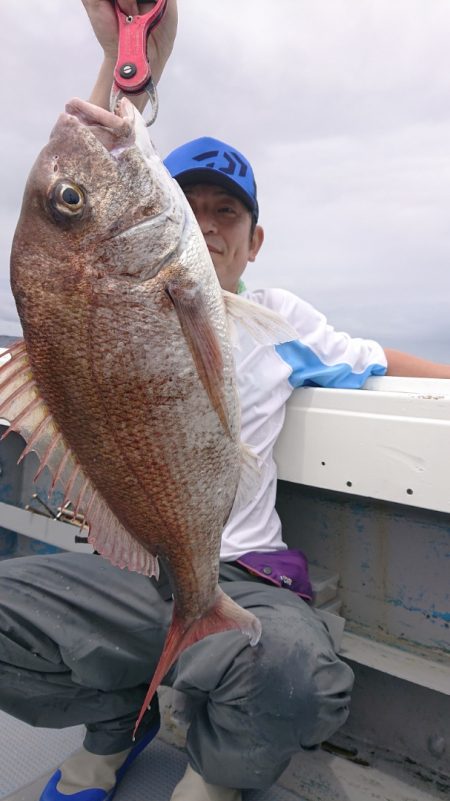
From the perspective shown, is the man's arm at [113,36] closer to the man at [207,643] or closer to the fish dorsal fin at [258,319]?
the man at [207,643]

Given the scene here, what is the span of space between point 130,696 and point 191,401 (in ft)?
4.23

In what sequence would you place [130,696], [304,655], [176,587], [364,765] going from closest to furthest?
[176,587]
[304,655]
[130,696]
[364,765]

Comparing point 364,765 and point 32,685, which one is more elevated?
point 32,685

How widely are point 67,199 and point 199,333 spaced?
0.47 meters

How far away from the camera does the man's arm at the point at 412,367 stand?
306 centimetres

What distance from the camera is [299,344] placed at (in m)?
2.53

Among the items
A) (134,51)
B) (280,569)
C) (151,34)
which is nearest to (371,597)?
(280,569)

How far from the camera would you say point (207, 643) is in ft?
5.84

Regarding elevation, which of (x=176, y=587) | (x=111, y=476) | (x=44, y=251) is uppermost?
(x=44, y=251)

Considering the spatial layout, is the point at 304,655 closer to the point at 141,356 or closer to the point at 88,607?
the point at 88,607

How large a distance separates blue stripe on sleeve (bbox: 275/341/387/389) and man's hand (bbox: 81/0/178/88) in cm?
120

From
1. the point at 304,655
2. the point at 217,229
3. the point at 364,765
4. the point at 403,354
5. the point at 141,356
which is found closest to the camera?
the point at 141,356

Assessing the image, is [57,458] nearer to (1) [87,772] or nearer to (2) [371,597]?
(1) [87,772]

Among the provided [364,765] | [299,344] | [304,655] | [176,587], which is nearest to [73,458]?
[176,587]
